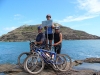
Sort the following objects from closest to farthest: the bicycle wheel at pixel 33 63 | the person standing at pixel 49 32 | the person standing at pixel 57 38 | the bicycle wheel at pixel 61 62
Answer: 1. the bicycle wheel at pixel 33 63
2. the bicycle wheel at pixel 61 62
3. the person standing at pixel 49 32
4. the person standing at pixel 57 38

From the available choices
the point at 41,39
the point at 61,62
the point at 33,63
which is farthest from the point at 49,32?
the point at 33,63

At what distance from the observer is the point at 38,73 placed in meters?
12.1

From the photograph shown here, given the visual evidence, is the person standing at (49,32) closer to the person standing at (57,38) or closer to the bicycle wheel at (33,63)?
the person standing at (57,38)

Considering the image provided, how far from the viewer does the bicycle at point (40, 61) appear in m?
11.7

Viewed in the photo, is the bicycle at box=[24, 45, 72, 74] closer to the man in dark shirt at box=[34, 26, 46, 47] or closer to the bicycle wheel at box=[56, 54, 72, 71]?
the bicycle wheel at box=[56, 54, 72, 71]

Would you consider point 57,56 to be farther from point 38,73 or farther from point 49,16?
point 49,16

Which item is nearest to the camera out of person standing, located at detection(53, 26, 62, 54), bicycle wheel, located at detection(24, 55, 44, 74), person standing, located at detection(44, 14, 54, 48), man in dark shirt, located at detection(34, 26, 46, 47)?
bicycle wheel, located at detection(24, 55, 44, 74)

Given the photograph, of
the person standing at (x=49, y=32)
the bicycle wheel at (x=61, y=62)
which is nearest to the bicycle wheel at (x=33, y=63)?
the bicycle wheel at (x=61, y=62)

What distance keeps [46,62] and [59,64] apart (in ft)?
3.07

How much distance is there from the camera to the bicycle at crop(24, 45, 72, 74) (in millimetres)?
11727

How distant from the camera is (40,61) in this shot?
39.5ft

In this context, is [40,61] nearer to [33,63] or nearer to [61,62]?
[33,63]

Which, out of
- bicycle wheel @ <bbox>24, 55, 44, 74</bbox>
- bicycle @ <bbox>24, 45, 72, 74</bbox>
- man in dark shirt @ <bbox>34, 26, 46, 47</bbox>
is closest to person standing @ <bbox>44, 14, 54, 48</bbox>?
man in dark shirt @ <bbox>34, 26, 46, 47</bbox>

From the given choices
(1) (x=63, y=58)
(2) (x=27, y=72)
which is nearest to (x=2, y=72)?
(2) (x=27, y=72)
